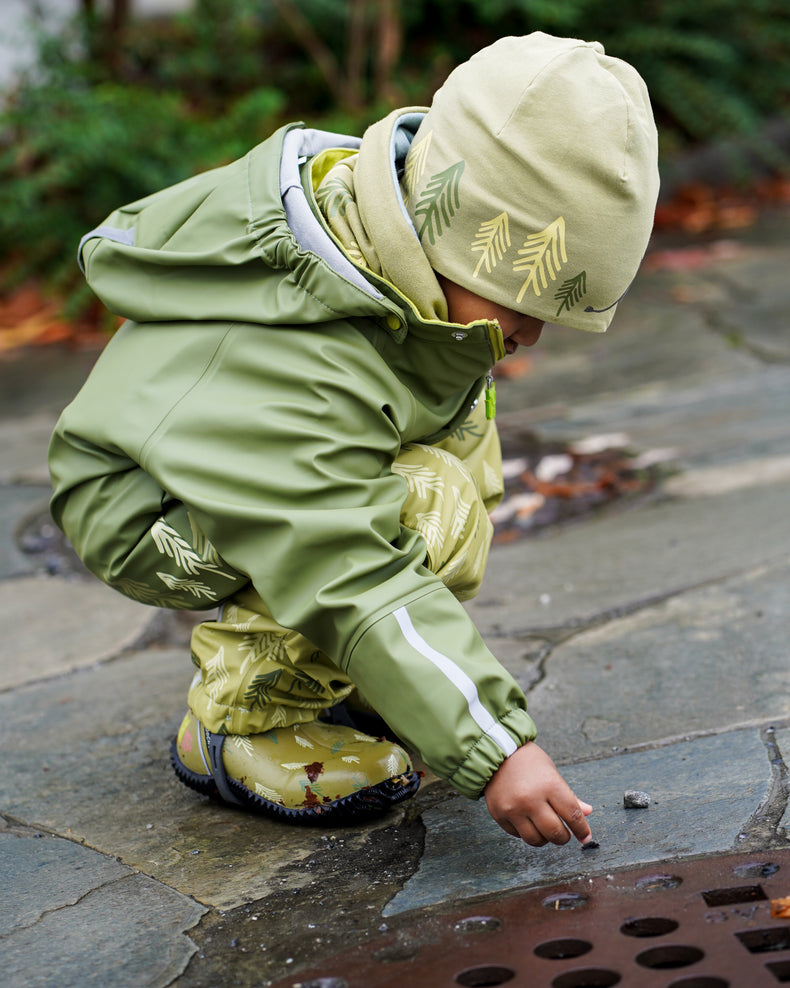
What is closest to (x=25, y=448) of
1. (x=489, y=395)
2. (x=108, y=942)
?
(x=489, y=395)

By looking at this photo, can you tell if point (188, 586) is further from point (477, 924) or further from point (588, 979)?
point (588, 979)

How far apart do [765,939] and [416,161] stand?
91 centimetres

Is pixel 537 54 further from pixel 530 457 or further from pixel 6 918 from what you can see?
pixel 530 457

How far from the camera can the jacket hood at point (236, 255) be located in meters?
1.33

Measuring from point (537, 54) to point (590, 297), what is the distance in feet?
0.91

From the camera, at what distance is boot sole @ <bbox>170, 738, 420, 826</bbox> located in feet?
4.66

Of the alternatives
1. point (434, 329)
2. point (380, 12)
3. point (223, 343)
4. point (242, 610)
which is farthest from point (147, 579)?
point (380, 12)

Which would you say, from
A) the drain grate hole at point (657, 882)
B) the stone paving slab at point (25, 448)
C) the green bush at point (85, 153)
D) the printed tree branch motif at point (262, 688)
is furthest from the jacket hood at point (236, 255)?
the green bush at point (85, 153)

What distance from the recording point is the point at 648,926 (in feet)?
3.73

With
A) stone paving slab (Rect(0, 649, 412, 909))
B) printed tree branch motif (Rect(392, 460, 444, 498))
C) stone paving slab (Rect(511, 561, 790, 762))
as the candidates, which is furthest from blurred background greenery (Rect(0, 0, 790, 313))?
printed tree branch motif (Rect(392, 460, 444, 498))

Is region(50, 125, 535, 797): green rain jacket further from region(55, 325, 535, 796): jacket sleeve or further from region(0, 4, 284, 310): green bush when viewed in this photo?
region(0, 4, 284, 310): green bush

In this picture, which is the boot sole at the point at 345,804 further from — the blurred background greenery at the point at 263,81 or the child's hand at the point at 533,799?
the blurred background greenery at the point at 263,81

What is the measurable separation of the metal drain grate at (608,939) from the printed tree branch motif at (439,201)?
74 centimetres

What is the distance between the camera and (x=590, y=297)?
137cm
